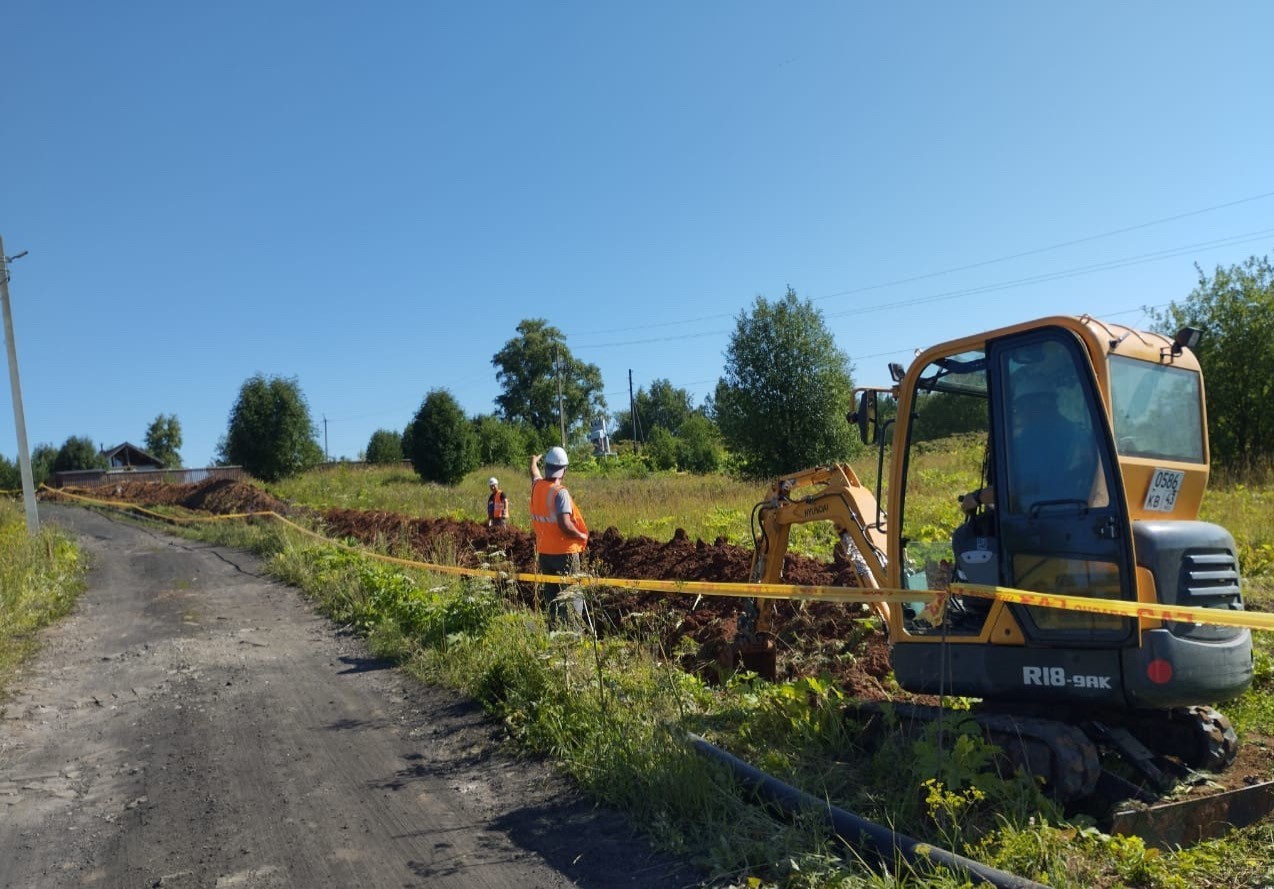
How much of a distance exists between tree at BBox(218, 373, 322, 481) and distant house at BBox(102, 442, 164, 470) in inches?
1978

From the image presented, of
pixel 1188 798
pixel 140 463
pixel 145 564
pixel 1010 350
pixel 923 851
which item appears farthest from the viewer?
→ pixel 140 463

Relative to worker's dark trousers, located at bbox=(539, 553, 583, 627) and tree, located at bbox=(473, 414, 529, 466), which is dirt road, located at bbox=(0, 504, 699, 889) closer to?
worker's dark trousers, located at bbox=(539, 553, 583, 627)

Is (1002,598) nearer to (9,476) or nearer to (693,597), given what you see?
(693,597)

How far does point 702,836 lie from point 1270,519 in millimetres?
12465

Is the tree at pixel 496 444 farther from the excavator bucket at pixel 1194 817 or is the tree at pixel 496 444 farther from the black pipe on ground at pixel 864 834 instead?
the excavator bucket at pixel 1194 817

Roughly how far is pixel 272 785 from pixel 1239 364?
2412cm

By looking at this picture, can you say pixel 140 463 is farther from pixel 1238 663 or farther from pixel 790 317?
pixel 1238 663

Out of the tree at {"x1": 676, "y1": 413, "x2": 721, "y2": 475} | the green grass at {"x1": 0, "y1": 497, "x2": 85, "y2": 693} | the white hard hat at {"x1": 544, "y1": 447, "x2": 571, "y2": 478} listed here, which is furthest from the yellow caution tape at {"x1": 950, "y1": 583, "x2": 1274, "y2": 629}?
the tree at {"x1": 676, "y1": 413, "x2": 721, "y2": 475}

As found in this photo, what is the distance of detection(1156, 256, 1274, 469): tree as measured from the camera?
22053 millimetres

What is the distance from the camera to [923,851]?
3.92 m

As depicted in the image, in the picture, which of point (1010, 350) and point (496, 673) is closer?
point (1010, 350)

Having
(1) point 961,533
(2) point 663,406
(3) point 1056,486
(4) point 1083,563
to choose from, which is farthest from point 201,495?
(2) point 663,406

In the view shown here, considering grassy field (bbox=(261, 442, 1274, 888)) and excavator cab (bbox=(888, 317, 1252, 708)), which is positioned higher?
excavator cab (bbox=(888, 317, 1252, 708))

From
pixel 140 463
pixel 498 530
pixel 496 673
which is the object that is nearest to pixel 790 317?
pixel 498 530
